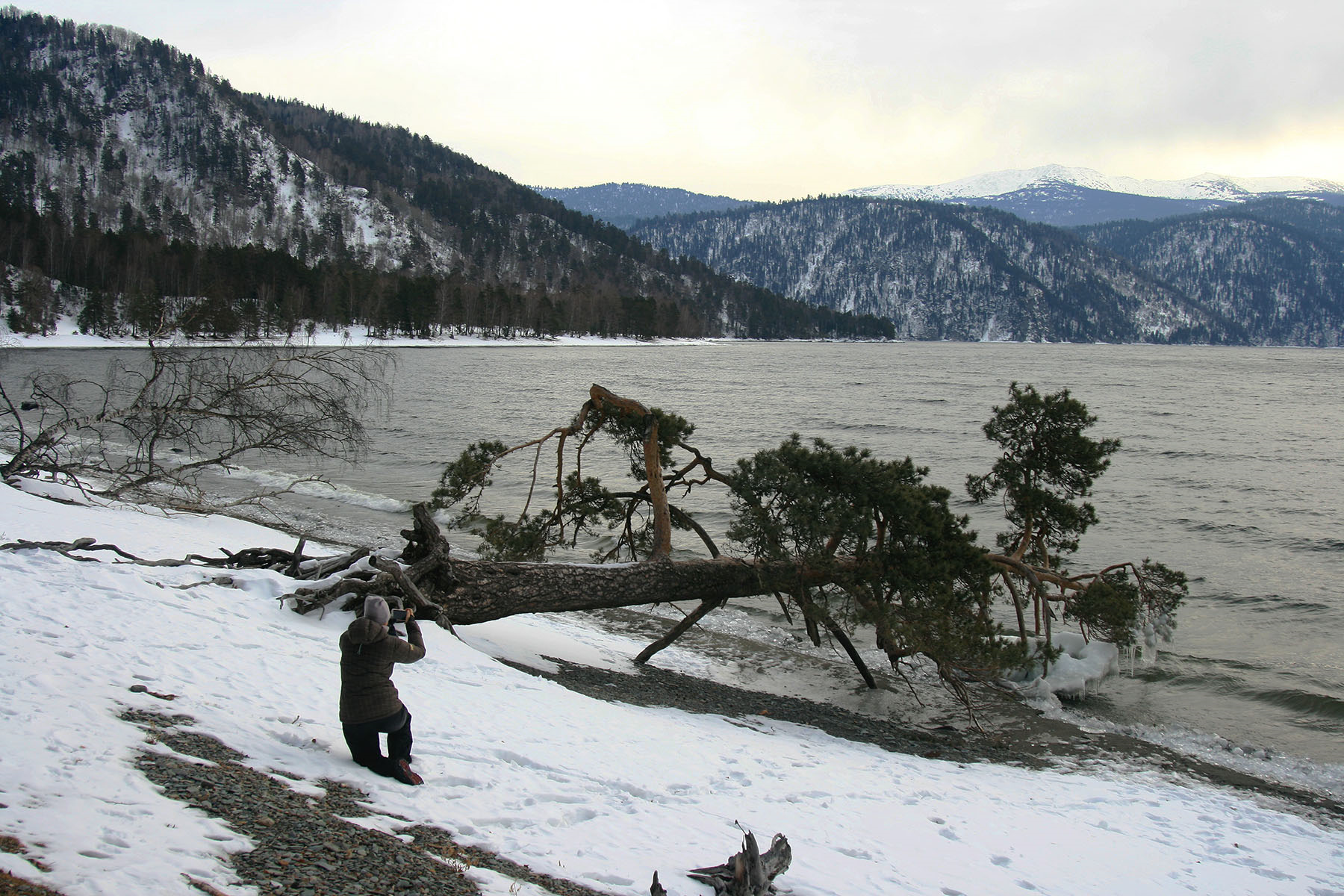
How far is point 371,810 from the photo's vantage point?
15.0 ft

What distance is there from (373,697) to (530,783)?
1.28 metres

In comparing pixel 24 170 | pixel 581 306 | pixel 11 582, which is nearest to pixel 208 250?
pixel 581 306

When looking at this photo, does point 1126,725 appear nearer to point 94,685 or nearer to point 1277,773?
point 1277,773

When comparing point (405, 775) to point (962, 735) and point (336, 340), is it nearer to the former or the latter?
point (962, 735)

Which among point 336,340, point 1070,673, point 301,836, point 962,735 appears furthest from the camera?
point 336,340

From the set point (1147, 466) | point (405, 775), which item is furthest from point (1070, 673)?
point (1147, 466)

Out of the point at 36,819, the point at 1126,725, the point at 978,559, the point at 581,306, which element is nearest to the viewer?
the point at 36,819

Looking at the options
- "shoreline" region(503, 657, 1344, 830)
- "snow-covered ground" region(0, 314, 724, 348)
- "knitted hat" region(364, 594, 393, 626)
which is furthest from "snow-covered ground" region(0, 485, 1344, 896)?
"snow-covered ground" region(0, 314, 724, 348)

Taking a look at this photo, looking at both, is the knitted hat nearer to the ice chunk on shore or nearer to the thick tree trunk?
the thick tree trunk

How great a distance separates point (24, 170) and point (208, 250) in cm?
9999

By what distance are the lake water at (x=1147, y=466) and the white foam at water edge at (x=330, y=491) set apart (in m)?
0.13

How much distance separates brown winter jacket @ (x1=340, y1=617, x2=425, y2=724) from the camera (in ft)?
16.6

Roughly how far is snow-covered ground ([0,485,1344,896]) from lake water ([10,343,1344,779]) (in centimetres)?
433

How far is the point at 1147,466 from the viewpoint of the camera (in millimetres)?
32312
